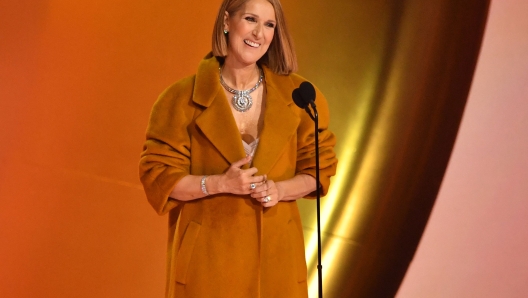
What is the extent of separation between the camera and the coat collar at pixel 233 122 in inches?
63.2

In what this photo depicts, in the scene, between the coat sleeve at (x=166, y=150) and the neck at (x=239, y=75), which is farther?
the neck at (x=239, y=75)

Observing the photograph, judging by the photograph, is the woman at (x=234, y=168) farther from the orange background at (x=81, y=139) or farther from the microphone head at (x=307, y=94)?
the orange background at (x=81, y=139)

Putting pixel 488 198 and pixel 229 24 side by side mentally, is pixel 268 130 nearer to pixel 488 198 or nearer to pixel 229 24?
pixel 229 24

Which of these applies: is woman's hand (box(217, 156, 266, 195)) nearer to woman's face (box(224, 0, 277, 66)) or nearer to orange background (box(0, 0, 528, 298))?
woman's face (box(224, 0, 277, 66))

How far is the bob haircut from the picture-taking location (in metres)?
1.66

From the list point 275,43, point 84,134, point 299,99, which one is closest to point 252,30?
point 275,43

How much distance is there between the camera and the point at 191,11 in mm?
2826

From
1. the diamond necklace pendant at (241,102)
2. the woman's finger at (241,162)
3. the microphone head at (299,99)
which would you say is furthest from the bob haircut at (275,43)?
the woman's finger at (241,162)

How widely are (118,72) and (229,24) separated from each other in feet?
4.26

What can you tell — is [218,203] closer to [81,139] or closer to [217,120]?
[217,120]

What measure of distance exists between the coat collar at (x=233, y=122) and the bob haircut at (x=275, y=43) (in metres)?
0.06

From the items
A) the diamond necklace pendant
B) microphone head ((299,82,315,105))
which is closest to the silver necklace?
the diamond necklace pendant

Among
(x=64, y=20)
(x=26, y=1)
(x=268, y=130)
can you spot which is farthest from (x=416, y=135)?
(x=26, y=1)

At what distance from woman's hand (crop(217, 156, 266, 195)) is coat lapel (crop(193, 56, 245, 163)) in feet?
0.22
